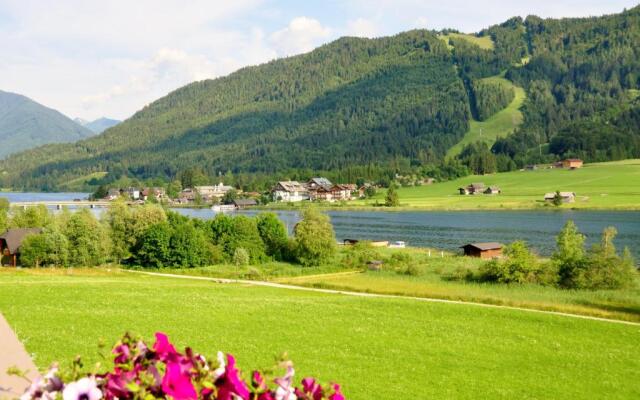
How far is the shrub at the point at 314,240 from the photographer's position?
5966 centimetres

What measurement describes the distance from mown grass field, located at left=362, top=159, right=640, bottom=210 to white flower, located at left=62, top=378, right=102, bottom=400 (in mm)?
127751

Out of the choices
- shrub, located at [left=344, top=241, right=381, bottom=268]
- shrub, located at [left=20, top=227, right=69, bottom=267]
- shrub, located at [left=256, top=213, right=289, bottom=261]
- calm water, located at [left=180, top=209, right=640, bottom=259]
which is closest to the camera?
shrub, located at [left=20, top=227, right=69, bottom=267]

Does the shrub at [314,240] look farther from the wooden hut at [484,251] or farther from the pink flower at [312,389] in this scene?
the pink flower at [312,389]

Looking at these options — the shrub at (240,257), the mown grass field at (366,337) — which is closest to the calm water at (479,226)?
the shrub at (240,257)

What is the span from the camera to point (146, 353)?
370 cm

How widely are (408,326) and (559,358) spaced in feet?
18.9

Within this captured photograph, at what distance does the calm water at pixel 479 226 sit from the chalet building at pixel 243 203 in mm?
43555

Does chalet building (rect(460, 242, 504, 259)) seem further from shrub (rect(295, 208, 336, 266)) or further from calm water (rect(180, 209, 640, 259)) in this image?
shrub (rect(295, 208, 336, 266))

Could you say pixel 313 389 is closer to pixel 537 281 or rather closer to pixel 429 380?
pixel 429 380

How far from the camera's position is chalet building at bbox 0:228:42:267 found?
176 feet

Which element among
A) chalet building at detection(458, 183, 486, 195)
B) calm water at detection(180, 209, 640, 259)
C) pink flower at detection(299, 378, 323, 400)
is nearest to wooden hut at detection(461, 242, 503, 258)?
calm water at detection(180, 209, 640, 259)

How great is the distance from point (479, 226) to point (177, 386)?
3903 inches

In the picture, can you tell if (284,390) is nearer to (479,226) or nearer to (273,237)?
(273,237)

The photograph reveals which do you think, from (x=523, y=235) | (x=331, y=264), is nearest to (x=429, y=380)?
(x=331, y=264)
